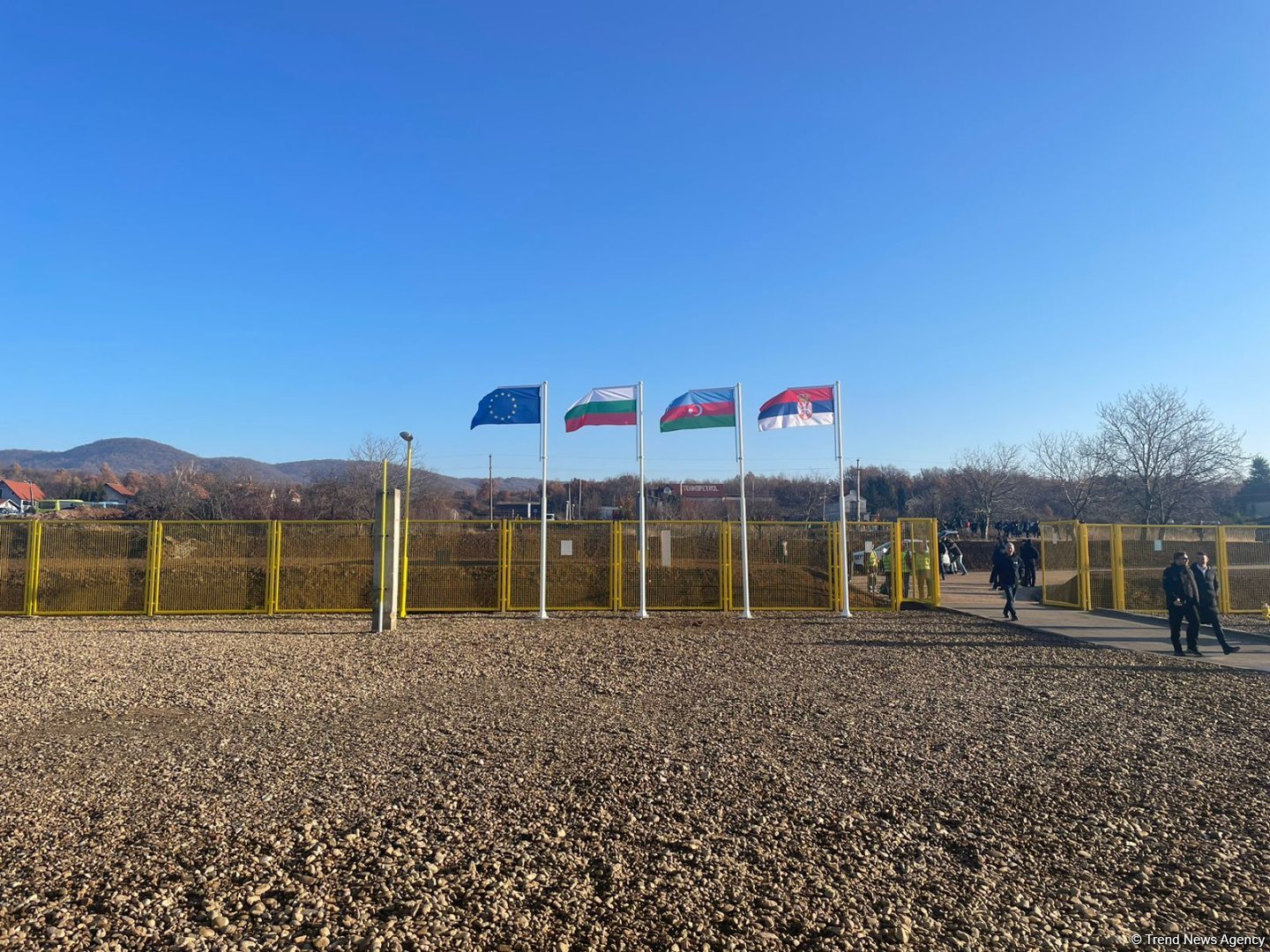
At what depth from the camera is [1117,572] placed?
748 inches

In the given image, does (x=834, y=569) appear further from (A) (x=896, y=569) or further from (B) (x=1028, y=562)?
(B) (x=1028, y=562)

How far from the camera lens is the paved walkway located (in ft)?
41.5

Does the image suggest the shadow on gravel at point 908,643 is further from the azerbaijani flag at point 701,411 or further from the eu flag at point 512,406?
the eu flag at point 512,406

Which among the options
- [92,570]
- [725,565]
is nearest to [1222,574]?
[725,565]

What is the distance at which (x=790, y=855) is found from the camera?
15.0 ft

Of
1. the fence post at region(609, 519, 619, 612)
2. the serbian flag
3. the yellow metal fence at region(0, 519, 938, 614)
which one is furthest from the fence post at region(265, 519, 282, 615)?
the serbian flag

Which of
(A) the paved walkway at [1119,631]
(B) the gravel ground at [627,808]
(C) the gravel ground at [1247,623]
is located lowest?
(C) the gravel ground at [1247,623]

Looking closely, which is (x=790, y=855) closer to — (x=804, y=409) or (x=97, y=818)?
(x=97, y=818)

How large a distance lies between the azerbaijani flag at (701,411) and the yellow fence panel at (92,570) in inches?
469

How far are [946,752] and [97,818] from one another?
21.5 ft

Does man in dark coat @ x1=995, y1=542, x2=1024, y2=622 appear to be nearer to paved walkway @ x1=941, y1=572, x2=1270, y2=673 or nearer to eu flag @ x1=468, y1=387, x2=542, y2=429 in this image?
paved walkway @ x1=941, y1=572, x2=1270, y2=673

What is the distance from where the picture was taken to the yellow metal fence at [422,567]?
17.1 meters

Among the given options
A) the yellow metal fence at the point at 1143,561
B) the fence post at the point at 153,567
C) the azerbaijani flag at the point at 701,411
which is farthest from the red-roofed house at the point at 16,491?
the yellow metal fence at the point at 1143,561

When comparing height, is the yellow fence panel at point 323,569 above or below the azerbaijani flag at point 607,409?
below
